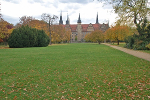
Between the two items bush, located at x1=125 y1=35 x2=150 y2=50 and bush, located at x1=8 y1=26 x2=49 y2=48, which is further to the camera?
bush, located at x1=8 y1=26 x2=49 y2=48

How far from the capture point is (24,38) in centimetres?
3148

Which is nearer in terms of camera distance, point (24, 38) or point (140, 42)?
point (140, 42)

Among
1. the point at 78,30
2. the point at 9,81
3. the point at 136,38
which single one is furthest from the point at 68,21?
the point at 9,81

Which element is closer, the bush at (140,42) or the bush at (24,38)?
the bush at (140,42)

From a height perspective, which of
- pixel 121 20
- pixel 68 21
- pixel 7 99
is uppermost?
pixel 68 21

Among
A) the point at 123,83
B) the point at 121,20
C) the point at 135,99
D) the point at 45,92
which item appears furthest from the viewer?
the point at 121,20

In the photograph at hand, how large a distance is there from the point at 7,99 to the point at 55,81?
1938 millimetres

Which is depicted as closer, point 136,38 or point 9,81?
point 9,81

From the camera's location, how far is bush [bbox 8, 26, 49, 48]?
30.7m

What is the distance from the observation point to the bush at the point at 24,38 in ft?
101

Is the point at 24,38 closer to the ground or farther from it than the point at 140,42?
farther from it

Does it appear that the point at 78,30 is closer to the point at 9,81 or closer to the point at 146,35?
the point at 146,35

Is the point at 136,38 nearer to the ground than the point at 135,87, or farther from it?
farther from it

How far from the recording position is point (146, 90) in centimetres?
456
